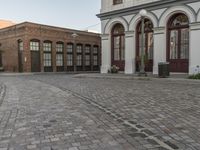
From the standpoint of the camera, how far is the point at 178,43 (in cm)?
1909

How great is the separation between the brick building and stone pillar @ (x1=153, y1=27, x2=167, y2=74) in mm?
11862

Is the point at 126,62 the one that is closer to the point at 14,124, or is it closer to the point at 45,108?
the point at 45,108

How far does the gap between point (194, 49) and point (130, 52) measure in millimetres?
5463

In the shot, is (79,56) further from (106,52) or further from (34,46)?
(106,52)

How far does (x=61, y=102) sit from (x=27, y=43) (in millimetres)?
21981

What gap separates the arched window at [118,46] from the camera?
2278 centimetres

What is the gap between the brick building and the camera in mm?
29344

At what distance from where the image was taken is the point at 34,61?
98.6 ft

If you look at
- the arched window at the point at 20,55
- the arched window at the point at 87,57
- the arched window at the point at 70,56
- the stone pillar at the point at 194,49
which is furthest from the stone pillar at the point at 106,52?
the arched window at the point at 87,57

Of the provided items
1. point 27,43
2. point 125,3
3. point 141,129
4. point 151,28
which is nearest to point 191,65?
point 151,28

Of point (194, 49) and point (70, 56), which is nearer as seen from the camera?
point (194, 49)

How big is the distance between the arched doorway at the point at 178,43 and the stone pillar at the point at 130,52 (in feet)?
9.96

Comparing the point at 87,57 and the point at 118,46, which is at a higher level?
the point at 118,46

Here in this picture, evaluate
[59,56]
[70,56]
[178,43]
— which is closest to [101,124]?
[178,43]
